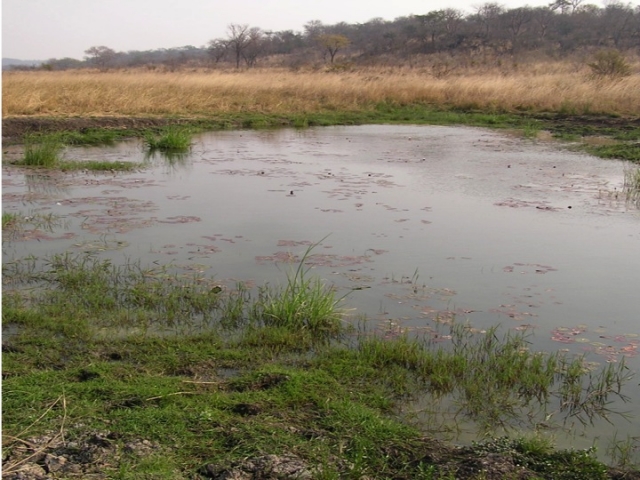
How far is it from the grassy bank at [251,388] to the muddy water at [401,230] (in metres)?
0.35

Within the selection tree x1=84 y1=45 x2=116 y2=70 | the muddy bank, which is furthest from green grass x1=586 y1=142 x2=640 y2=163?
tree x1=84 y1=45 x2=116 y2=70

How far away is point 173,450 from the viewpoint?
260 centimetres

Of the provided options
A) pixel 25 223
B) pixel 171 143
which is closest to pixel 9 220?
pixel 25 223

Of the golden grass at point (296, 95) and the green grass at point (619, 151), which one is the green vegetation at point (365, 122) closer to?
the green grass at point (619, 151)

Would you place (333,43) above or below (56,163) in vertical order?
above

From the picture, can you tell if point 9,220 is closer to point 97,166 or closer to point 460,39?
point 97,166

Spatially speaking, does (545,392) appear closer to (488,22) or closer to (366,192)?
(366,192)

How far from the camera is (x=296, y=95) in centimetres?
2066

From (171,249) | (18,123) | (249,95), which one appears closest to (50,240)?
(171,249)

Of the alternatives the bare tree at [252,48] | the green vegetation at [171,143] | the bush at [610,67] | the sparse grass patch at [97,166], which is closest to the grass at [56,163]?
the sparse grass patch at [97,166]

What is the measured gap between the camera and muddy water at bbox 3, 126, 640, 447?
15.1 ft

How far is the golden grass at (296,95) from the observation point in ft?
53.0

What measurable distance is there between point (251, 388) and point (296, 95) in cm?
1821

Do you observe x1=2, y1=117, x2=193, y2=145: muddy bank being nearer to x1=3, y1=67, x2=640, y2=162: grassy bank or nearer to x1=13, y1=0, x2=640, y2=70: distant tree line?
x1=3, y1=67, x2=640, y2=162: grassy bank
